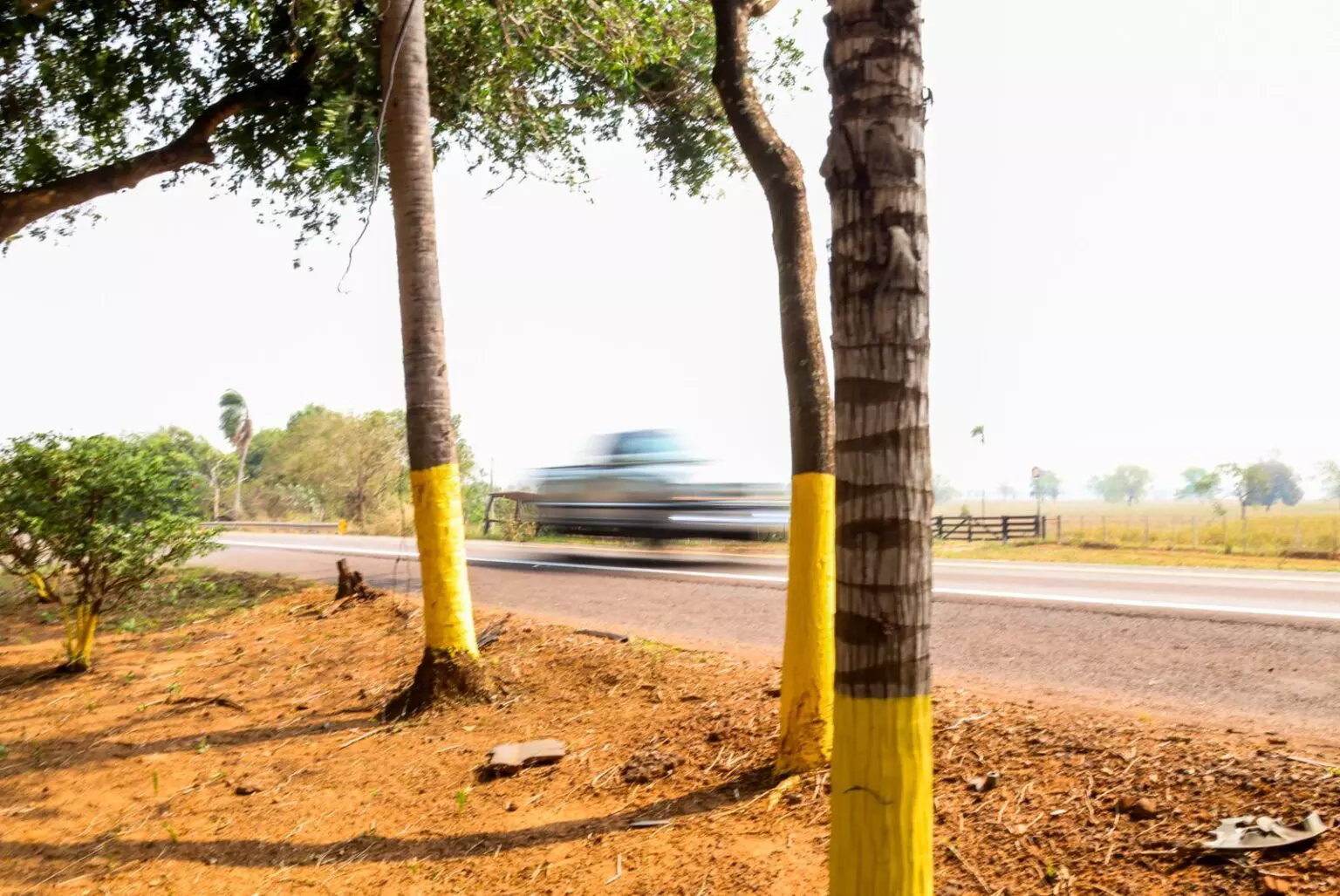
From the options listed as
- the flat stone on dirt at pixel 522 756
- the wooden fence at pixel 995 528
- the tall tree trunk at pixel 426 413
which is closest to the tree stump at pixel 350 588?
the tall tree trunk at pixel 426 413

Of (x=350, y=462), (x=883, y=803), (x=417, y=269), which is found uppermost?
(x=417, y=269)

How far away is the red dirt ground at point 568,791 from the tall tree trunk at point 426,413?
320mm

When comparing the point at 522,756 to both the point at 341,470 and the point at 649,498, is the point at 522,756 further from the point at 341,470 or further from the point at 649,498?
the point at 341,470

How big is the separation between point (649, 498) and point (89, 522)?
7.58 m

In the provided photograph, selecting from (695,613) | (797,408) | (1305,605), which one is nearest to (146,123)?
(695,613)

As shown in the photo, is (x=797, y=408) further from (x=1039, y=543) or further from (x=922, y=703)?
(x=1039, y=543)

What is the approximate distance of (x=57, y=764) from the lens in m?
6.94

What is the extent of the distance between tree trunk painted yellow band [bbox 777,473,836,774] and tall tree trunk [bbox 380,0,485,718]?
9.69 ft

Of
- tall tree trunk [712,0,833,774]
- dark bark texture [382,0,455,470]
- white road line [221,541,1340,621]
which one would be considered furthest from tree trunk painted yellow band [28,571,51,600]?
tall tree trunk [712,0,833,774]

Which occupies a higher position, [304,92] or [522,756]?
[304,92]

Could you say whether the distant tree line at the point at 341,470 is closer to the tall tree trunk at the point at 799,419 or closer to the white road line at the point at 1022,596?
the white road line at the point at 1022,596

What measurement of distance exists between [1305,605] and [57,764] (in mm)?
10493

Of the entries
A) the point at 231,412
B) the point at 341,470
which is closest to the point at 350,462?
the point at 341,470

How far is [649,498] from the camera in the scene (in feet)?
47.9
